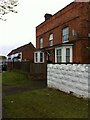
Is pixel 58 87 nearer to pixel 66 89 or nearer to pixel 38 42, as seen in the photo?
pixel 66 89

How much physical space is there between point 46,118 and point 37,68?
1599 centimetres

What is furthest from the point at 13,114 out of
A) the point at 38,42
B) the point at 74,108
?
the point at 38,42

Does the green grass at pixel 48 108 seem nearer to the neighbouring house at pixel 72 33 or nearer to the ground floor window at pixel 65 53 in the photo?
the neighbouring house at pixel 72 33

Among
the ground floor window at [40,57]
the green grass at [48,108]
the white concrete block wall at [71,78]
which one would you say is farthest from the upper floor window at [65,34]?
the green grass at [48,108]

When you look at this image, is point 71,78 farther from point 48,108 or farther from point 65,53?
point 65,53

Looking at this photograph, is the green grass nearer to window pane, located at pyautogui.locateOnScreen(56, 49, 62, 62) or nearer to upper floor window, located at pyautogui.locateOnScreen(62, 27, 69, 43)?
window pane, located at pyautogui.locateOnScreen(56, 49, 62, 62)

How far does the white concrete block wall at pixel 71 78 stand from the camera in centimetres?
1138

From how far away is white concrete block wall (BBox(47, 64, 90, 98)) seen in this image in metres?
11.4

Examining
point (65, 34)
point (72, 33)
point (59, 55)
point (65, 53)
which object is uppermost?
point (65, 34)

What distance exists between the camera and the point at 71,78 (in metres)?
12.9

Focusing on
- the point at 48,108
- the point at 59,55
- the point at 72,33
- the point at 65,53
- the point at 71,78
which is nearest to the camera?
the point at 48,108

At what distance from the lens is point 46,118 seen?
27.0 ft

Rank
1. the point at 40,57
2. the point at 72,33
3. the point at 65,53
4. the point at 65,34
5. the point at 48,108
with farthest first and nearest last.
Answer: the point at 40,57 → the point at 65,34 → the point at 72,33 → the point at 65,53 → the point at 48,108

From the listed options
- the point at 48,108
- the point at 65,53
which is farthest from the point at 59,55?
the point at 48,108
